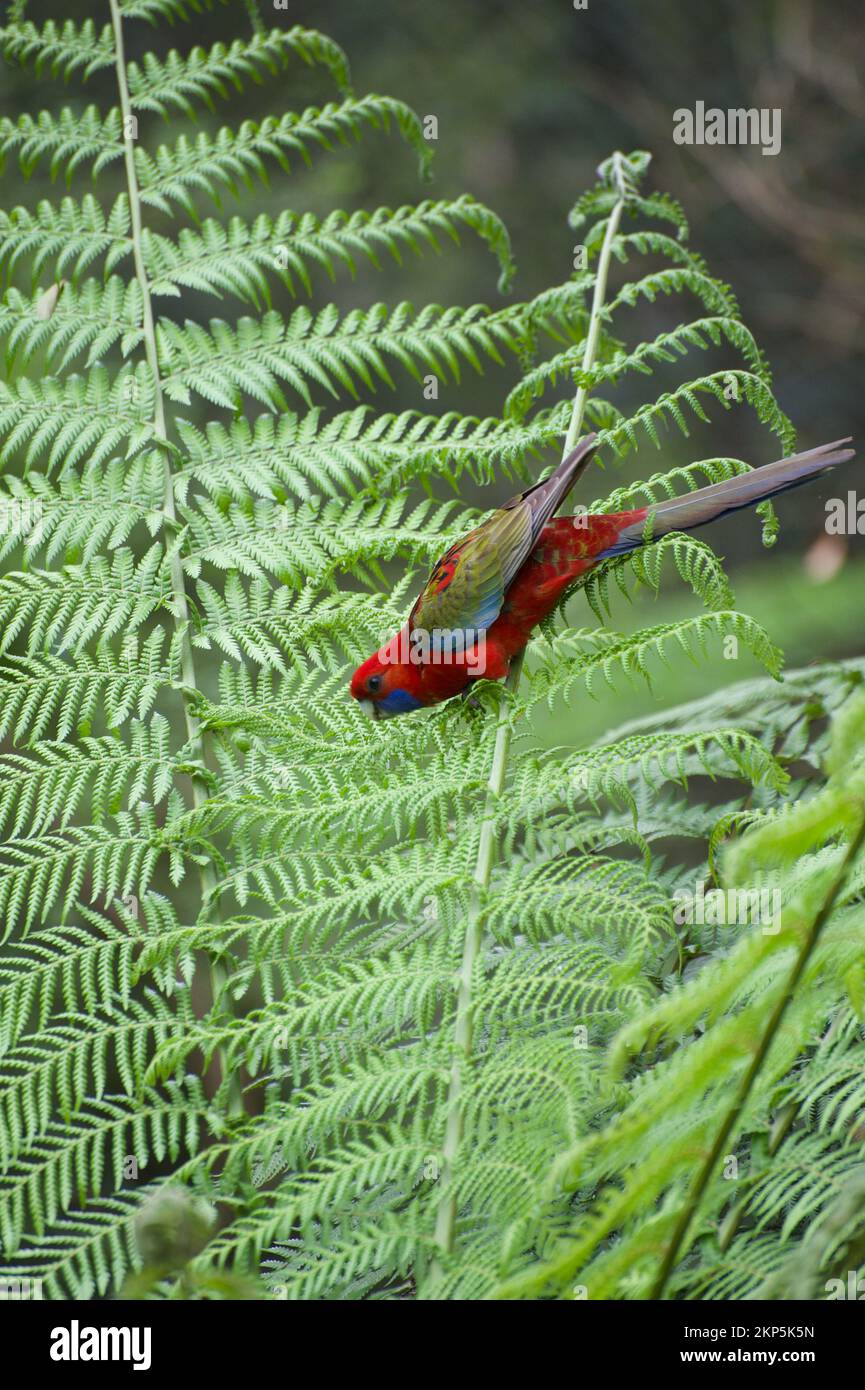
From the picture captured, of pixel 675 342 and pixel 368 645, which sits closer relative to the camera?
pixel 675 342

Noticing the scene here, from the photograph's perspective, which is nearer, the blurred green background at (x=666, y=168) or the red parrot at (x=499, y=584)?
the red parrot at (x=499, y=584)

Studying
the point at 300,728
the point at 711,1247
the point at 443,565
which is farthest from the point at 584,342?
the point at 711,1247

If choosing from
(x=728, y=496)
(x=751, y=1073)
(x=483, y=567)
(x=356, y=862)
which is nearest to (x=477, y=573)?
(x=483, y=567)

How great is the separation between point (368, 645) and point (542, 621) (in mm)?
215

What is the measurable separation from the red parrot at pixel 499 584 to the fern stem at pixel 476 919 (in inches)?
2.2

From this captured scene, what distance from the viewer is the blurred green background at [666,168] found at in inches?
189

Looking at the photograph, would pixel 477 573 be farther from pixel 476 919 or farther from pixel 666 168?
pixel 666 168

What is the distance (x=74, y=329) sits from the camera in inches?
55.5

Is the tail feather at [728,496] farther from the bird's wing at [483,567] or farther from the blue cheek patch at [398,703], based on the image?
the blue cheek patch at [398,703]

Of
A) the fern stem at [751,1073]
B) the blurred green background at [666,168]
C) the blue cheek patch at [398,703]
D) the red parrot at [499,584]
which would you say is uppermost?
the blurred green background at [666,168]

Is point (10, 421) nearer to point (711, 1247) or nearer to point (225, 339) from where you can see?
point (225, 339)

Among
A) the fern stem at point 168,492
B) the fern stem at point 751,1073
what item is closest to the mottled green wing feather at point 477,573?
the fern stem at point 168,492
